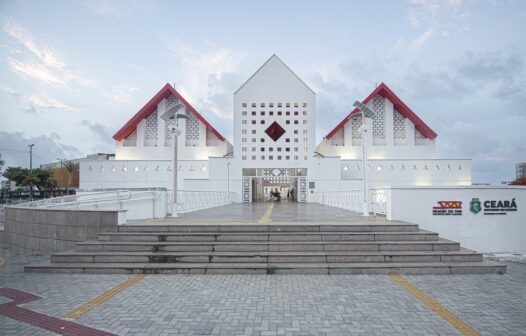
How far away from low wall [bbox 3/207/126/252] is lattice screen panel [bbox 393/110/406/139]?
1134 inches

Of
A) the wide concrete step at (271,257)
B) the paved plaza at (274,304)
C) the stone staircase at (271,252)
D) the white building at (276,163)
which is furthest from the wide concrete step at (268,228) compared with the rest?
the white building at (276,163)

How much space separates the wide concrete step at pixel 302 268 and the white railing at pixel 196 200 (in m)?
5.37

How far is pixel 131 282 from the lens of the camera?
560cm

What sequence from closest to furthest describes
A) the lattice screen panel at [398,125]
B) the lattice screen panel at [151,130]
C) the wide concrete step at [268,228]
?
the wide concrete step at [268,228] → the lattice screen panel at [398,125] → the lattice screen panel at [151,130]

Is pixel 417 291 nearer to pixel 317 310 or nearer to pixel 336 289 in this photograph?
pixel 336 289

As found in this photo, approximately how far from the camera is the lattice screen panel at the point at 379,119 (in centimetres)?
3028

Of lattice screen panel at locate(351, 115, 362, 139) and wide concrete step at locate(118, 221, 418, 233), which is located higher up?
lattice screen panel at locate(351, 115, 362, 139)

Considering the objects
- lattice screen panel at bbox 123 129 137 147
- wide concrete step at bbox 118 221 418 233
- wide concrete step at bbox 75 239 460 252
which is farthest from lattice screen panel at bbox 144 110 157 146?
wide concrete step at bbox 75 239 460 252

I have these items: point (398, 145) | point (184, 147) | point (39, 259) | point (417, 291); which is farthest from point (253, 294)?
point (398, 145)

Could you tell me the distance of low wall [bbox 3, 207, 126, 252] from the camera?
310 inches

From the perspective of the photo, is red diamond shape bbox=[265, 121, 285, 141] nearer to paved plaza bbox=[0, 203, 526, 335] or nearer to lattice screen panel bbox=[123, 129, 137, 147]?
lattice screen panel bbox=[123, 129, 137, 147]

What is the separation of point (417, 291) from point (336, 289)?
132 cm

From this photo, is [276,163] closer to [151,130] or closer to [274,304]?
[151,130]

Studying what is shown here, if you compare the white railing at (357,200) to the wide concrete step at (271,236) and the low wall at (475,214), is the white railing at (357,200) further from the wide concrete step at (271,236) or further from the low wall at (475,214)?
the wide concrete step at (271,236)
